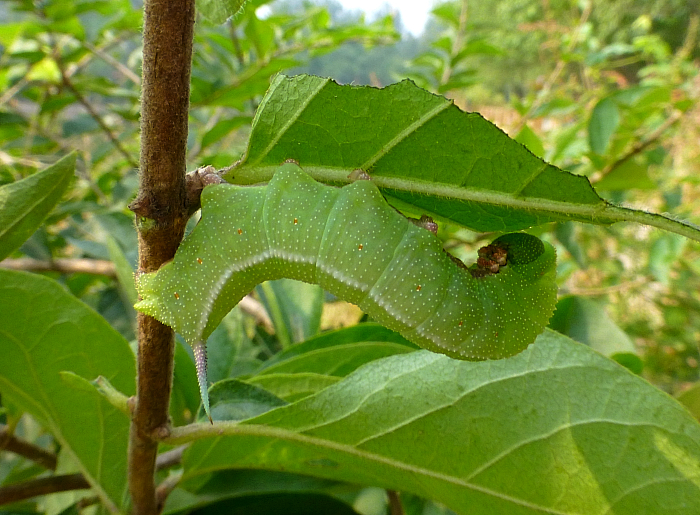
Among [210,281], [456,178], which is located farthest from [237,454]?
[456,178]

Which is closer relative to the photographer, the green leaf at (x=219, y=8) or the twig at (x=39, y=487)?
the green leaf at (x=219, y=8)

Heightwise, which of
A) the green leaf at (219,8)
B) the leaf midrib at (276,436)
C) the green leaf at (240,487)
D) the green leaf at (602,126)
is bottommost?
the green leaf at (240,487)

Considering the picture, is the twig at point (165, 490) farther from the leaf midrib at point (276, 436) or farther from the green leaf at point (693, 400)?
the green leaf at point (693, 400)

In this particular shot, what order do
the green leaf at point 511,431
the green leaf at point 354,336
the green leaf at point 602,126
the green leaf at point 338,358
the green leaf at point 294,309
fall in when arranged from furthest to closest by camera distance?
the green leaf at point 602,126
the green leaf at point 294,309
the green leaf at point 354,336
the green leaf at point 338,358
the green leaf at point 511,431

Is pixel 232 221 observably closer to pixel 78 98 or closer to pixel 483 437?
pixel 483 437

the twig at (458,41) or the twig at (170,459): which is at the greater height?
the twig at (458,41)

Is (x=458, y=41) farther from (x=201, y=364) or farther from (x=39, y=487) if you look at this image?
(x=39, y=487)

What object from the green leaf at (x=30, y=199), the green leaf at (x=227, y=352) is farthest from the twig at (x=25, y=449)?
the green leaf at (x=30, y=199)

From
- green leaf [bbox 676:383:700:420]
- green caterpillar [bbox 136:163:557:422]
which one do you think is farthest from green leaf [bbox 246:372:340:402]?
green leaf [bbox 676:383:700:420]
